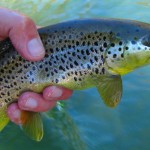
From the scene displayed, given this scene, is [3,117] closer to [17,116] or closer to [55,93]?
[17,116]

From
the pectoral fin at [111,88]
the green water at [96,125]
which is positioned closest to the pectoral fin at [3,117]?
the pectoral fin at [111,88]

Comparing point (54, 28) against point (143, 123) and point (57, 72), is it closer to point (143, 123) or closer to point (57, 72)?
point (57, 72)

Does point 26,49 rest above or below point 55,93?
above

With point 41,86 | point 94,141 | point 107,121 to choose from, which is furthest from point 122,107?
point 41,86

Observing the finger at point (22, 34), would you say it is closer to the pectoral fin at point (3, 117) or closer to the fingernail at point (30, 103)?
the fingernail at point (30, 103)

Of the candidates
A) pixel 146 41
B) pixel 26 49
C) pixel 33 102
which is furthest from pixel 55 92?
pixel 146 41
